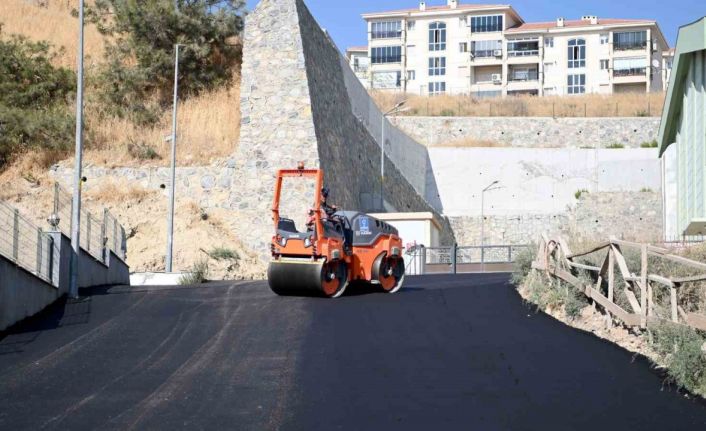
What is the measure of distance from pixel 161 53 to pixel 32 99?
268 inches

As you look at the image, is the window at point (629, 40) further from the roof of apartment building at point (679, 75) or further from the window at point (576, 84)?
the roof of apartment building at point (679, 75)

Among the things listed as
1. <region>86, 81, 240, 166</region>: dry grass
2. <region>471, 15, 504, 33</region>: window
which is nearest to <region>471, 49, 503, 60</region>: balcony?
<region>471, 15, 504, 33</region>: window

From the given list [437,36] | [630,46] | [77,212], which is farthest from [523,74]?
[77,212]

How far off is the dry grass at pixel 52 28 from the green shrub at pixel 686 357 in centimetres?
4514

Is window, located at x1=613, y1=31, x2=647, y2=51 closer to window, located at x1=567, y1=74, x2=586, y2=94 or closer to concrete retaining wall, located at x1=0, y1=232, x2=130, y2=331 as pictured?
window, located at x1=567, y1=74, x2=586, y2=94

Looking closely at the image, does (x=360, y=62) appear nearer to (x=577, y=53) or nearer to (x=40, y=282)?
(x=577, y=53)

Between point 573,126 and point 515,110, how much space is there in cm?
739

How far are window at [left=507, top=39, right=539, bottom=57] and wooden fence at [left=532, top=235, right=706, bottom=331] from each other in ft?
274

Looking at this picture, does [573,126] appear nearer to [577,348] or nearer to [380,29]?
[380,29]

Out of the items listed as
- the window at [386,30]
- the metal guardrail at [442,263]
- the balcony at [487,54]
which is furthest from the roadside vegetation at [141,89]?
the window at [386,30]

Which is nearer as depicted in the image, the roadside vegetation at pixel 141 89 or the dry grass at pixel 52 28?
the roadside vegetation at pixel 141 89

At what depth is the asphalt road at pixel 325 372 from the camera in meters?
10.2

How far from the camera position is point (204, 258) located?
38.0 m

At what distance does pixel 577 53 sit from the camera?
10094 cm
